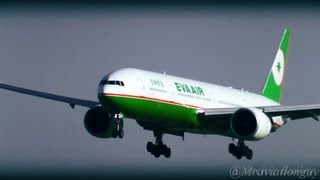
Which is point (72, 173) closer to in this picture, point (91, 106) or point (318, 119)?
point (91, 106)

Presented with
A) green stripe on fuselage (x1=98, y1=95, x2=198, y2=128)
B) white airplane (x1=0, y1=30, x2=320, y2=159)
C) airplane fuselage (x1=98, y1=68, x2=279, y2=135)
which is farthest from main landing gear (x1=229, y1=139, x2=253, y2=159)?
green stripe on fuselage (x1=98, y1=95, x2=198, y2=128)

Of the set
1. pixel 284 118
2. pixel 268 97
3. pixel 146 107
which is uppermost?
pixel 268 97

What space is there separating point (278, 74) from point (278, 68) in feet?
2.15

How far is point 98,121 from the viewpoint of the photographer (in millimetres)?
58469

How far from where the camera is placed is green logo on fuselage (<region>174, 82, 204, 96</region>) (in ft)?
189

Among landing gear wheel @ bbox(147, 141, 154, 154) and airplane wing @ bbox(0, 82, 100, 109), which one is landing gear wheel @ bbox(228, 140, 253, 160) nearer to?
landing gear wheel @ bbox(147, 141, 154, 154)

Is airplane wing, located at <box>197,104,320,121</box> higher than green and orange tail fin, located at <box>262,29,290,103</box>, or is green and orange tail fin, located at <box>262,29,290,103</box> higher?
green and orange tail fin, located at <box>262,29,290,103</box>

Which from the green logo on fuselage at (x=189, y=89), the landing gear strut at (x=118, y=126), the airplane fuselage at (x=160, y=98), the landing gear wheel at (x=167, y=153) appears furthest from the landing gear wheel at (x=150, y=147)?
the landing gear strut at (x=118, y=126)

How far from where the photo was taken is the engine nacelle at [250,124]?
5753cm

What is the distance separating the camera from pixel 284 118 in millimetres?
64062

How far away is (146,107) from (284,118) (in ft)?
40.2

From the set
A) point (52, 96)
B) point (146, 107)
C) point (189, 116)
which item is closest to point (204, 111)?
point (189, 116)

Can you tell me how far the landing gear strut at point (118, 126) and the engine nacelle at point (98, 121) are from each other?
340 cm

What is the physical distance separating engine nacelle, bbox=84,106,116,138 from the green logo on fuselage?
3970mm
